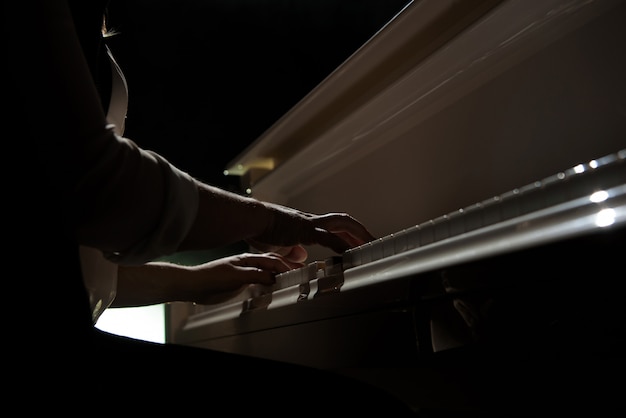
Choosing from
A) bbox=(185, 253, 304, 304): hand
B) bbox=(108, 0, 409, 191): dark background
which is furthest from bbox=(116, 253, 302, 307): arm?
bbox=(108, 0, 409, 191): dark background

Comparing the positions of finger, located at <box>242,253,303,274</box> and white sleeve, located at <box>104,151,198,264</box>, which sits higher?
finger, located at <box>242,253,303,274</box>

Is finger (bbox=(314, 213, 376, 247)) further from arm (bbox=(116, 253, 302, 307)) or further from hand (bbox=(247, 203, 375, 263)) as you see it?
arm (bbox=(116, 253, 302, 307))

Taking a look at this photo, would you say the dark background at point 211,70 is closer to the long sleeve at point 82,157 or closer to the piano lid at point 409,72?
the piano lid at point 409,72

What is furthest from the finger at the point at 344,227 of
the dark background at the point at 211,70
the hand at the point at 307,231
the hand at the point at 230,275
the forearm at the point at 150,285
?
the dark background at the point at 211,70

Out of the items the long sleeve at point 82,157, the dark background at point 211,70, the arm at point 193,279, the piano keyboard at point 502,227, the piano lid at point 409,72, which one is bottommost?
the piano keyboard at point 502,227

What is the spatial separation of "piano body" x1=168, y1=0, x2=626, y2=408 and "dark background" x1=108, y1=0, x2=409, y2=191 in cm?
Result: 97

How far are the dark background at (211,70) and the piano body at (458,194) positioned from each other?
3.18 feet

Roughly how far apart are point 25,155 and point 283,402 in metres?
0.31

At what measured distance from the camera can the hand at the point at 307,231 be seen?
0.83m

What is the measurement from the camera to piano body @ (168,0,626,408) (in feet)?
1.68

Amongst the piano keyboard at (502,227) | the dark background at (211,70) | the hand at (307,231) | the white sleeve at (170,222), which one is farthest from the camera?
the dark background at (211,70)

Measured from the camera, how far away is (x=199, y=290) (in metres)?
1.21

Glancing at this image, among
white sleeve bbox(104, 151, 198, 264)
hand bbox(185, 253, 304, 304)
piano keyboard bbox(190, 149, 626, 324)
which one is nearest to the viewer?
piano keyboard bbox(190, 149, 626, 324)

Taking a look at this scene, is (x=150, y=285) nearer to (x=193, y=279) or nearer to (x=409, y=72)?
(x=193, y=279)
